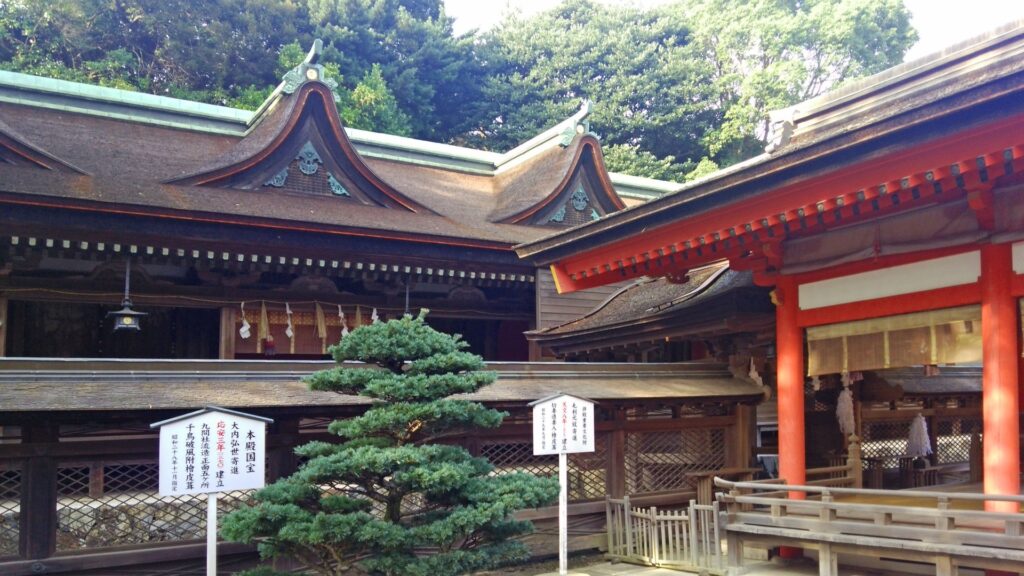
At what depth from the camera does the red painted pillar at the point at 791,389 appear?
408 inches

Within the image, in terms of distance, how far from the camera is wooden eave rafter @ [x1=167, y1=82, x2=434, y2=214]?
14812mm

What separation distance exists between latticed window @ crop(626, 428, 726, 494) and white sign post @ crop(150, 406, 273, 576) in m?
6.10

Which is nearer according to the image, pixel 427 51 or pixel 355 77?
pixel 355 77

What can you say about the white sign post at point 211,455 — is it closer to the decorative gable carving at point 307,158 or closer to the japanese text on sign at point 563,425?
the japanese text on sign at point 563,425

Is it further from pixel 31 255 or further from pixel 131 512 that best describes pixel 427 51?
pixel 131 512

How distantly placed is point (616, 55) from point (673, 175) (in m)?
6.74

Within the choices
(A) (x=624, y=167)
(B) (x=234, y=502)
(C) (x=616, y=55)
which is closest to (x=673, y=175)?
(A) (x=624, y=167)

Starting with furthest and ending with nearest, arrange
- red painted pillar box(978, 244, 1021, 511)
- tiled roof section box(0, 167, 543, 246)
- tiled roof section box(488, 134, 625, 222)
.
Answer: tiled roof section box(488, 134, 625, 222) → tiled roof section box(0, 167, 543, 246) → red painted pillar box(978, 244, 1021, 511)

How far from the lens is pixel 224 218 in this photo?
1301 cm

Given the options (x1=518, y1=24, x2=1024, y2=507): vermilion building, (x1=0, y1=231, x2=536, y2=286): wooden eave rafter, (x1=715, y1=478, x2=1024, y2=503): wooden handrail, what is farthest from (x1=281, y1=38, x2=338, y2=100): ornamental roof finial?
(x1=715, y1=478, x2=1024, y2=503): wooden handrail

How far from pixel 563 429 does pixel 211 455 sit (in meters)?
3.96

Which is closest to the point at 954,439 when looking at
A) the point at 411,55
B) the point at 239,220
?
the point at 239,220

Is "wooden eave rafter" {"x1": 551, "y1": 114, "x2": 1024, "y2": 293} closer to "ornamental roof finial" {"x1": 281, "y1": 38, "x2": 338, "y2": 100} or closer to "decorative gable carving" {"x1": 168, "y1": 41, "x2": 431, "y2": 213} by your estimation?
"decorative gable carving" {"x1": 168, "y1": 41, "x2": 431, "y2": 213}

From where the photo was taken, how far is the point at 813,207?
28.8 feet
